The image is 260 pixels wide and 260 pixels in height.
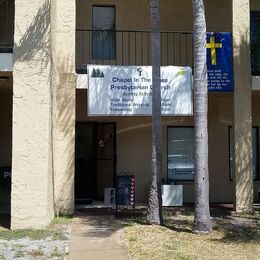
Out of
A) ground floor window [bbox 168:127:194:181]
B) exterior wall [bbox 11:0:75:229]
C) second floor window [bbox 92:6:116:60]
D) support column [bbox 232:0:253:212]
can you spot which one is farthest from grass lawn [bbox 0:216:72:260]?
second floor window [bbox 92:6:116:60]

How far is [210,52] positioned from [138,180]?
4.23 m

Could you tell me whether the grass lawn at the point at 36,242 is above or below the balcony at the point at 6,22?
below

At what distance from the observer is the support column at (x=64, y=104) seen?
1212 centimetres

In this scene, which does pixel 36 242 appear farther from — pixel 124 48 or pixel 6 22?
pixel 124 48

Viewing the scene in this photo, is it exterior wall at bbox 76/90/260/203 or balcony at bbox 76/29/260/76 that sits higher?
balcony at bbox 76/29/260/76

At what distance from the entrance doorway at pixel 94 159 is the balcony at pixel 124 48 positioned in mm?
1909

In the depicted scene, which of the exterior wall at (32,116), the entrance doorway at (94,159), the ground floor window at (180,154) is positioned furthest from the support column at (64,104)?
the ground floor window at (180,154)

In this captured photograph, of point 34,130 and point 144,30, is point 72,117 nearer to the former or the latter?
point 34,130

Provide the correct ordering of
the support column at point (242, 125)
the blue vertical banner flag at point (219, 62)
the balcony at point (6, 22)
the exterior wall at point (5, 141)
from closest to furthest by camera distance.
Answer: the support column at point (242, 125) < the blue vertical banner flag at point (219, 62) < the balcony at point (6, 22) < the exterior wall at point (5, 141)

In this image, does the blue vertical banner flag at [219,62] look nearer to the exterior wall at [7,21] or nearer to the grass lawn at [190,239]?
the grass lawn at [190,239]

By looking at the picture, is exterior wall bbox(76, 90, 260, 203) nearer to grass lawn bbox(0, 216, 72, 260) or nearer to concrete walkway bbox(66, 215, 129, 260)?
concrete walkway bbox(66, 215, 129, 260)

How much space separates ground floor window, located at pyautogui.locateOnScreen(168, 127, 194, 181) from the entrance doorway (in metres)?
1.71

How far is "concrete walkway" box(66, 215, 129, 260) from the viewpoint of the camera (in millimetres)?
8273

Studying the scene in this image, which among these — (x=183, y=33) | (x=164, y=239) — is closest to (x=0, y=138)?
(x=183, y=33)
